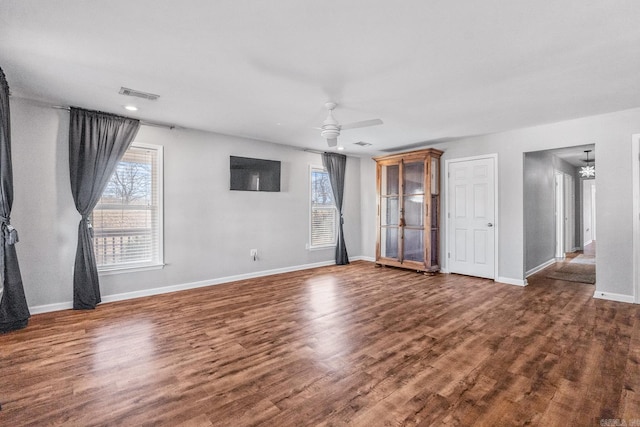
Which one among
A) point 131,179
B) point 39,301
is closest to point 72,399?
point 39,301

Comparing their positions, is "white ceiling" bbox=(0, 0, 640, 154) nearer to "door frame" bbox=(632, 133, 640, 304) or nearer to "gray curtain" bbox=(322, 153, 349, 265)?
"door frame" bbox=(632, 133, 640, 304)

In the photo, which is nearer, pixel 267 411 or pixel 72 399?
pixel 267 411

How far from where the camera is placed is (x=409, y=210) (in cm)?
609

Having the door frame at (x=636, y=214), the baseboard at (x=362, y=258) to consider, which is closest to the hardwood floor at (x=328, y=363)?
the door frame at (x=636, y=214)

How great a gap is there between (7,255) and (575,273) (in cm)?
839

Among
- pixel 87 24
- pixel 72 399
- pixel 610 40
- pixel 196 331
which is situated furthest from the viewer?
pixel 196 331

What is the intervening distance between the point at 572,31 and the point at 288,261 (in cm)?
508

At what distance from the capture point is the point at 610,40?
2334mm

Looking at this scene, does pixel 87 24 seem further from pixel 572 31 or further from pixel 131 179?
pixel 572 31

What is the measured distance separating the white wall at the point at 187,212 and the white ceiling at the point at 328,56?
604mm

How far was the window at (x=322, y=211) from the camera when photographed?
651 centimetres

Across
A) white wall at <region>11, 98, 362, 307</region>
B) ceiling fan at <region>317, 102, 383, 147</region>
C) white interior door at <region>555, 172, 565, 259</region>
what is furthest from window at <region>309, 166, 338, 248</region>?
white interior door at <region>555, 172, 565, 259</region>

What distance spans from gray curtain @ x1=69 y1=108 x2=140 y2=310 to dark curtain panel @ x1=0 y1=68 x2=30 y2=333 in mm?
567

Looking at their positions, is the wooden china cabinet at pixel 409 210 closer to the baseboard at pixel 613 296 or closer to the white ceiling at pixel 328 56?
the white ceiling at pixel 328 56
